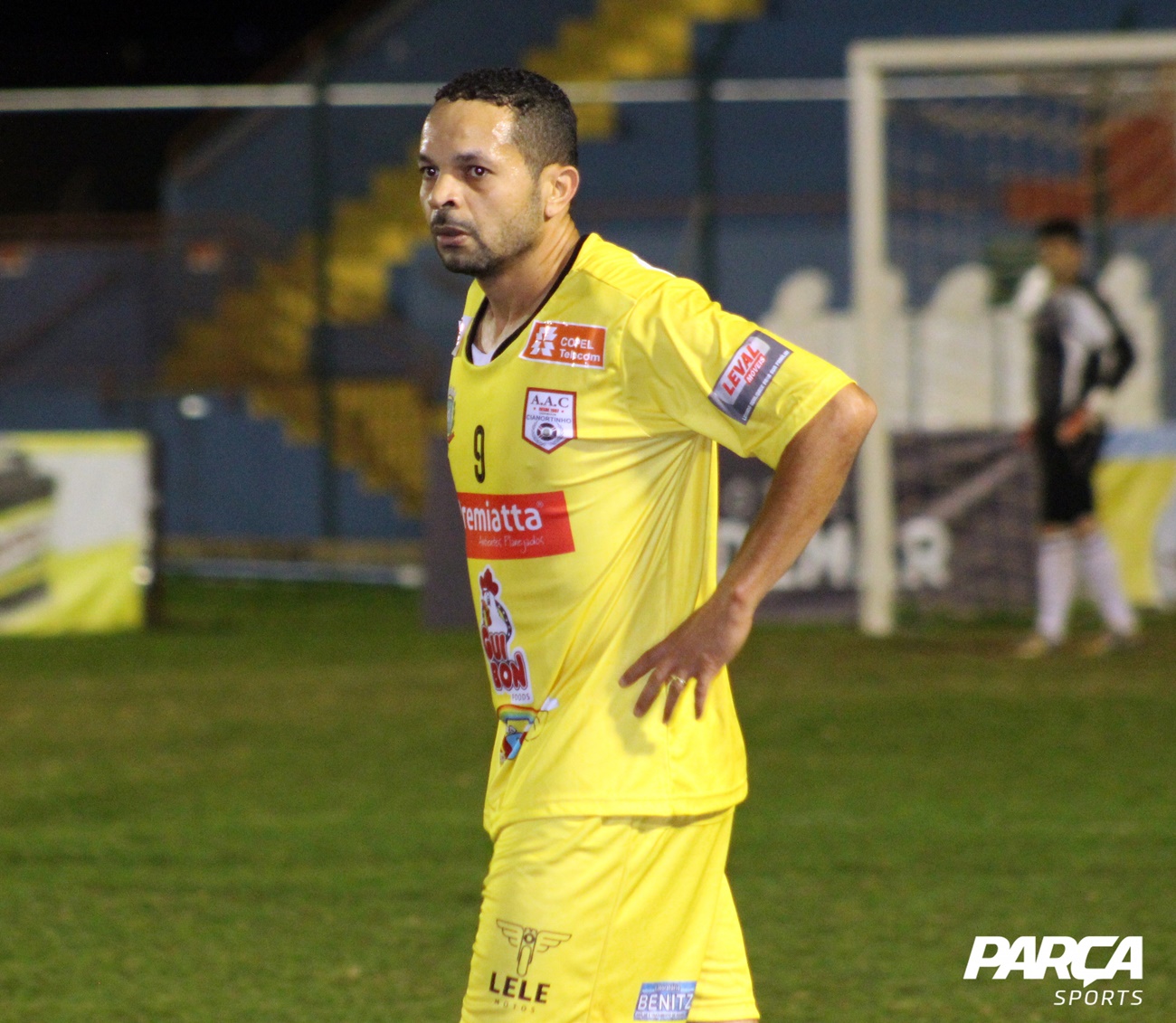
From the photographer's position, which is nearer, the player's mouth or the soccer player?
the player's mouth

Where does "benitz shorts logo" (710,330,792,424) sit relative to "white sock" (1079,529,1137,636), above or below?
above

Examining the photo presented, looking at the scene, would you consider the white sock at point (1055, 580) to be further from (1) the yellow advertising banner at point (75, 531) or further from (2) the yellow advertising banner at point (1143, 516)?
(1) the yellow advertising banner at point (75, 531)

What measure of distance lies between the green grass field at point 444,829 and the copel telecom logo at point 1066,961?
0.15 ft

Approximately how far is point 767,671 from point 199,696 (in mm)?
2956

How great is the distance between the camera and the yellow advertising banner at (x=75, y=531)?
1163cm

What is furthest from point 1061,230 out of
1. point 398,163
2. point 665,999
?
point 398,163

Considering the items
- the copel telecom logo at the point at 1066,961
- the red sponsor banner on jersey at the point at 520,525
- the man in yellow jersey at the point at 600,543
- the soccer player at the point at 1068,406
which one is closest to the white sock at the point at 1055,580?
the soccer player at the point at 1068,406

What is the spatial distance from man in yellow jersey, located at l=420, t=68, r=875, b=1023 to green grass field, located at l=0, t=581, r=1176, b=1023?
1.83 metres

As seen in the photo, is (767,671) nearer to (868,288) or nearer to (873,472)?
(873,472)

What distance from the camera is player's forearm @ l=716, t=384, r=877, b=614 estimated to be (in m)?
2.57

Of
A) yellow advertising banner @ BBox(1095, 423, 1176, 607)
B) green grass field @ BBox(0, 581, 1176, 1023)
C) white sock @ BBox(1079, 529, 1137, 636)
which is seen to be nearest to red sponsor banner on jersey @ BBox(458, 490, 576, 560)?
green grass field @ BBox(0, 581, 1176, 1023)

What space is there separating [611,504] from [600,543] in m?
0.06

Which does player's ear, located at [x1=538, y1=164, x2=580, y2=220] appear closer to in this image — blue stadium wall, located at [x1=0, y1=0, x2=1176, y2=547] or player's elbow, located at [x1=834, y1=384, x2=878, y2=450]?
player's elbow, located at [x1=834, y1=384, x2=878, y2=450]

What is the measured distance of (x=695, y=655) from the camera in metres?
2.63
